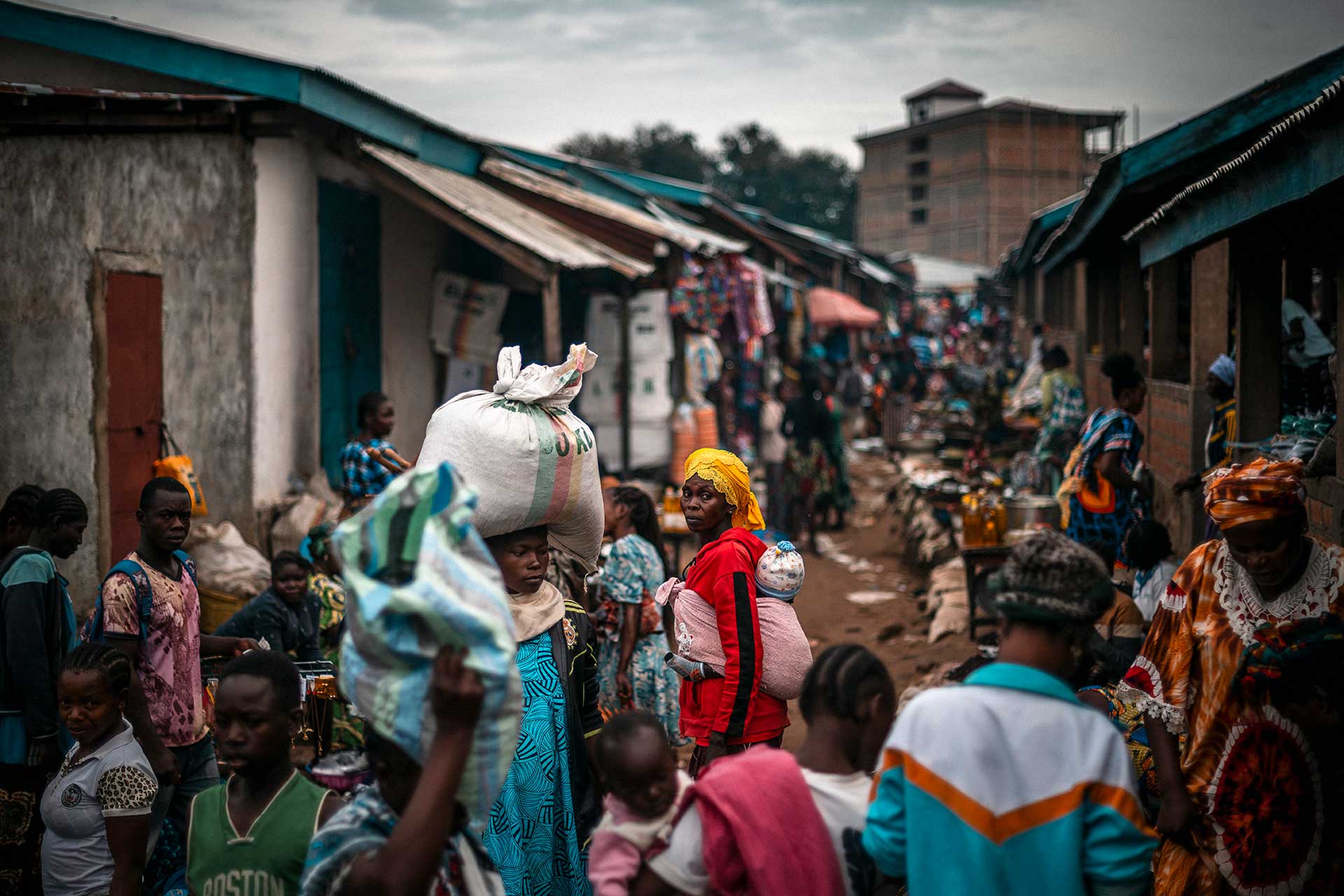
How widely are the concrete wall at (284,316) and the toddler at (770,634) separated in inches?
199

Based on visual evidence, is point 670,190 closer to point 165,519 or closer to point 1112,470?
point 1112,470

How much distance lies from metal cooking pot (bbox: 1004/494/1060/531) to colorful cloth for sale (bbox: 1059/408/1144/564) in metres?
1.94

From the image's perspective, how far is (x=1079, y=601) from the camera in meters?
2.15

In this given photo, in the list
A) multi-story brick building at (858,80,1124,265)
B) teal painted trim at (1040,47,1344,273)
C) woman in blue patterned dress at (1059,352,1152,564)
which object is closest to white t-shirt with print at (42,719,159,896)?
woman in blue patterned dress at (1059,352,1152,564)

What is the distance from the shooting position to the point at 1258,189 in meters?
4.30

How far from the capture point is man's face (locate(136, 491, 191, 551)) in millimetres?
4027

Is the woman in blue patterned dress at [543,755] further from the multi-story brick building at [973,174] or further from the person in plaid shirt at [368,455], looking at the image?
the multi-story brick building at [973,174]

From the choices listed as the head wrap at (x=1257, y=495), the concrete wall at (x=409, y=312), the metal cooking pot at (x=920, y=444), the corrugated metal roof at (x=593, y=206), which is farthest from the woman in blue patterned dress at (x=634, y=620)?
the metal cooking pot at (x=920, y=444)

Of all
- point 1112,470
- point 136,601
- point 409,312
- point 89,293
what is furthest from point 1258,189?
point 409,312

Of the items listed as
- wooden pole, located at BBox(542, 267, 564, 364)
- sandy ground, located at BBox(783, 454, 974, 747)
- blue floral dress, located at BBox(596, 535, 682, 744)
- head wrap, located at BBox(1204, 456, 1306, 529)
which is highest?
wooden pole, located at BBox(542, 267, 564, 364)

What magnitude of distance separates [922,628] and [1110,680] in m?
4.75

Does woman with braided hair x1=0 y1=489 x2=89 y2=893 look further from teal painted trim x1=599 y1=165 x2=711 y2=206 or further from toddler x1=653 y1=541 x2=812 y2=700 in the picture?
teal painted trim x1=599 y1=165 x2=711 y2=206

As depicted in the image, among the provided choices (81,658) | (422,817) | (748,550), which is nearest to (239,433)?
(81,658)

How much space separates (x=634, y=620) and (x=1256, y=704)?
3140 millimetres
